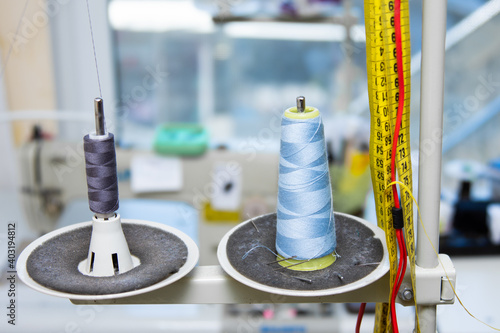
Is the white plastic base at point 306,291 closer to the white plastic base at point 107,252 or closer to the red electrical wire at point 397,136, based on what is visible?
the red electrical wire at point 397,136

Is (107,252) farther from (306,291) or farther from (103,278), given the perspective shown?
(306,291)

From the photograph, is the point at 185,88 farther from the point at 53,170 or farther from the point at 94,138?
the point at 94,138

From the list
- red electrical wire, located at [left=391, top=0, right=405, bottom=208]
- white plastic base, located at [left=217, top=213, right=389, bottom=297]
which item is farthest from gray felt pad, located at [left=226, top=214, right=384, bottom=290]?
red electrical wire, located at [left=391, top=0, right=405, bottom=208]

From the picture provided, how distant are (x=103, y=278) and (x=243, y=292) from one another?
0.61ft

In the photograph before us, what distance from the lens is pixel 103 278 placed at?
2.28 feet

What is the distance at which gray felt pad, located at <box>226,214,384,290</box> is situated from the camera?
701 millimetres

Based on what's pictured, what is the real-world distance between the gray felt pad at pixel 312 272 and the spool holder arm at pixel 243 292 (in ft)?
0.11

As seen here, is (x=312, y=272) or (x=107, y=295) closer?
(x=107, y=295)

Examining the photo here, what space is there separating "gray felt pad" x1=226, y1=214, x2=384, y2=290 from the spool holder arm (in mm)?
33

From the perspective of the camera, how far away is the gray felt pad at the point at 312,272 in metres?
0.70

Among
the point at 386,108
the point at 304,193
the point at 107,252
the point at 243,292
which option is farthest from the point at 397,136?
the point at 107,252

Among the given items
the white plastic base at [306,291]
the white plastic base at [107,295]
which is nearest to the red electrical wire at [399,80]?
the white plastic base at [306,291]

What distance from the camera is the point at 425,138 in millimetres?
708

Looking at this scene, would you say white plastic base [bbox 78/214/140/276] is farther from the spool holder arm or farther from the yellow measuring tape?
the yellow measuring tape
